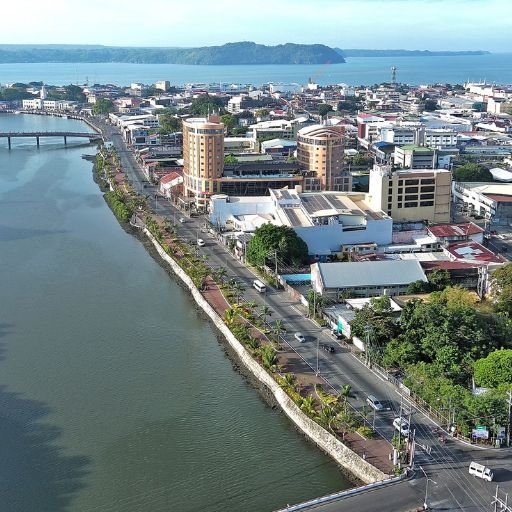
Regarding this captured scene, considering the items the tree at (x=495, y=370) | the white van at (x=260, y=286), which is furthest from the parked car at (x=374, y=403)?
the white van at (x=260, y=286)

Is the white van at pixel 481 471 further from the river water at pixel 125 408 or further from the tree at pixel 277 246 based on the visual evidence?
the tree at pixel 277 246

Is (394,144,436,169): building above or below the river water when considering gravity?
above

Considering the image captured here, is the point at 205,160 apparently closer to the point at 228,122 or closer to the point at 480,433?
the point at 480,433

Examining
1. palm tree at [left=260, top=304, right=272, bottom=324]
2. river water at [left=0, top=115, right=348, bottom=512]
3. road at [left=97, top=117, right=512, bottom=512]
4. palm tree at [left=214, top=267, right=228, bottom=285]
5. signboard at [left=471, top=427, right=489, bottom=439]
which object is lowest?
river water at [left=0, top=115, right=348, bottom=512]

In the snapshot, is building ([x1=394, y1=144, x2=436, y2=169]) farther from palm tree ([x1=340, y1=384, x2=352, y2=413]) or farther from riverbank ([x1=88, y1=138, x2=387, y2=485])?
palm tree ([x1=340, y1=384, x2=352, y2=413])

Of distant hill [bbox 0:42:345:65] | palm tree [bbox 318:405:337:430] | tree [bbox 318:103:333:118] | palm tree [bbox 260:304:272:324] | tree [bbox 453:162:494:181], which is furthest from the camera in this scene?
distant hill [bbox 0:42:345:65]

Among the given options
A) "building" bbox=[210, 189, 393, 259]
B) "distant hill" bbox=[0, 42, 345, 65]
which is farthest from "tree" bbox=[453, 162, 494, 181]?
"distant hill" bbox=[0, 42, 345, 65]

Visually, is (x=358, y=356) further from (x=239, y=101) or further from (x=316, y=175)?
(x=239, y=101)
